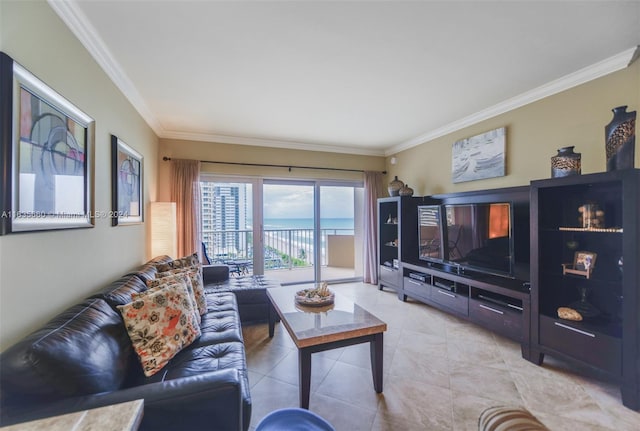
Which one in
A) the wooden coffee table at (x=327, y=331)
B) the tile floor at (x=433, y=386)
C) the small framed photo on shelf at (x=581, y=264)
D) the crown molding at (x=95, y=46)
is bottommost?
the tile floor at (x=433, y=386)

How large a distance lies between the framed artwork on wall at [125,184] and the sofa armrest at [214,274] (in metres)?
0.94

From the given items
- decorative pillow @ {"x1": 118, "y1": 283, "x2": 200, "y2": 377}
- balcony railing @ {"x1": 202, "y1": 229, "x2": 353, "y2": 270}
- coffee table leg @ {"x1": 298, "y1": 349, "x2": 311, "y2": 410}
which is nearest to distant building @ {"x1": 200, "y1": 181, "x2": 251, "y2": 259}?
balcony railing @ {"x1": 202, "y1": 229, "x2": 353, "y2": 270}

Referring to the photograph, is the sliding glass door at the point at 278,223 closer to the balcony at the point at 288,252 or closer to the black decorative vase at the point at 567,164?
the balcony at the point at 288,252

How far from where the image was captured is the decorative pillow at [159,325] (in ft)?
4.62

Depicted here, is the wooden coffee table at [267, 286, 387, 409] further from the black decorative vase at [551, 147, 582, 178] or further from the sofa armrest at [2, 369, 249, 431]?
the black decorative vase at [551, 147, 582, 178]

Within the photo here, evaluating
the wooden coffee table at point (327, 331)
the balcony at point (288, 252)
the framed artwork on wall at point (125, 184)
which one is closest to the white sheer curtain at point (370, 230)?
the balcony at point (288, 252)

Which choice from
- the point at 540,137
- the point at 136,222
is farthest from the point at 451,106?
the point at 136,222

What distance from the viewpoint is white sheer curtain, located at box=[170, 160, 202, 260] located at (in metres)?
Answer: 3.81

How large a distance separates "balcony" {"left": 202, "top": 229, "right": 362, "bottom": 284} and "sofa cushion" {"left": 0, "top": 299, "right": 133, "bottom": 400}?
298cm

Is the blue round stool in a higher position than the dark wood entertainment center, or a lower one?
lower

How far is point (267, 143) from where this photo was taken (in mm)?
4309

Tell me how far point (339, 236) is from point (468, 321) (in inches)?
126

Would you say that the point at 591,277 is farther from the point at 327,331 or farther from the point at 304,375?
the point at 304,375

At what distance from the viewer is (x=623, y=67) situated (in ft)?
6.95
